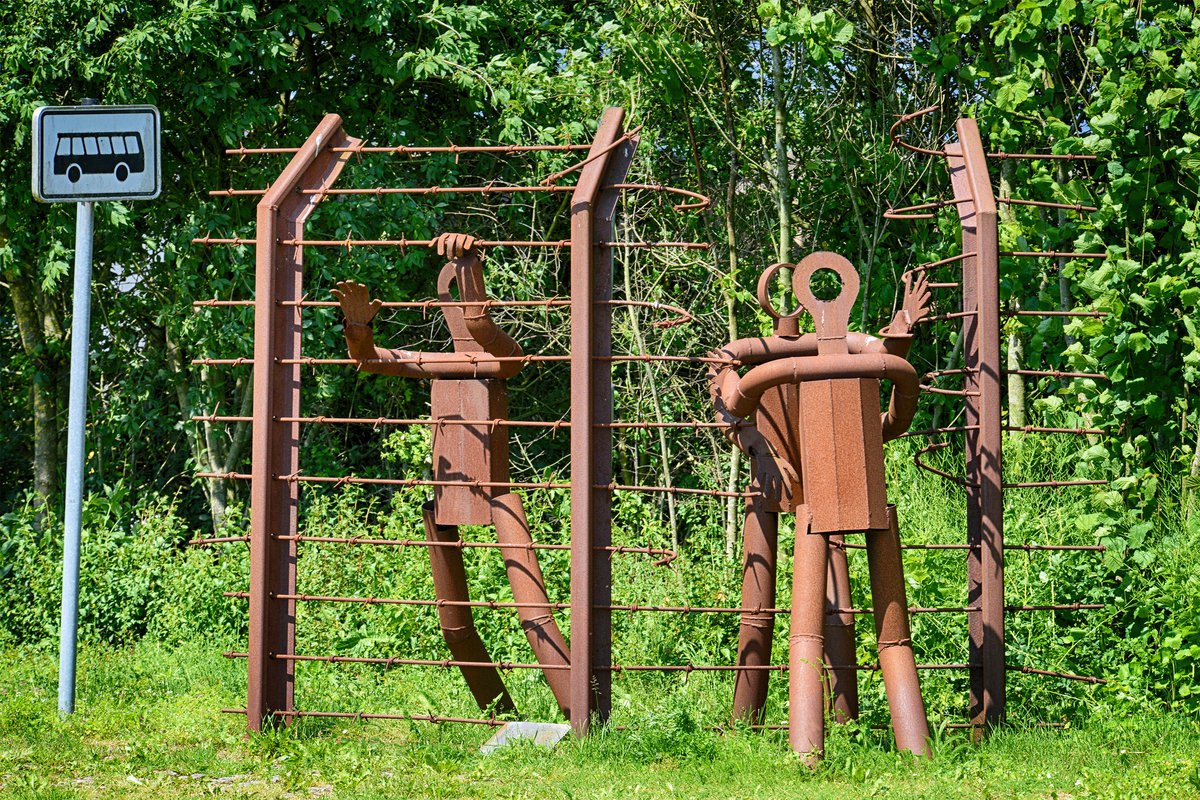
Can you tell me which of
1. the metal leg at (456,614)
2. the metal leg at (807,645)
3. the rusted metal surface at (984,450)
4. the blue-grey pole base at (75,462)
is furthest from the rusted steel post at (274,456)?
the rusted metal surface at (984,450)

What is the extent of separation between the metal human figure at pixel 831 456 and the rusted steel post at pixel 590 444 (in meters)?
0.52

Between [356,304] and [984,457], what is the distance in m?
2.62

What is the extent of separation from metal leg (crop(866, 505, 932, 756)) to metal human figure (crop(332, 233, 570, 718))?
4.38 ft

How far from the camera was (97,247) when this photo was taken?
10.2 m

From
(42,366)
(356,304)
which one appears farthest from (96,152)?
(42,366)

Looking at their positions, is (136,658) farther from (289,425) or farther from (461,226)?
(461,226)

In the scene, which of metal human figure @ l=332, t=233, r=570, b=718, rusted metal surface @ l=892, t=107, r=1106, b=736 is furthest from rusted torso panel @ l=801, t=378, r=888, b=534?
metal human figure @ l=332, t=233, r=570, b=718

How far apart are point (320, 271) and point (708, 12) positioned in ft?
12.1

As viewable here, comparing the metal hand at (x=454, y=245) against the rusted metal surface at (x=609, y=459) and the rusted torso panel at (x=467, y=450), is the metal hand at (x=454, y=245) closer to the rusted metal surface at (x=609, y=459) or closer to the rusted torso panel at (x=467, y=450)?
the rusted metal surface at (x=609, y=459)

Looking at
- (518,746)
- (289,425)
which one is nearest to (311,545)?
(289,425)

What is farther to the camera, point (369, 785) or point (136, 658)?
point (136, 658)

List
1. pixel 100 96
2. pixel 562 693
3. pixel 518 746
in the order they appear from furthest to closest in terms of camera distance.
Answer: pixel 100 96
pixel 562 693
pixel 518 746

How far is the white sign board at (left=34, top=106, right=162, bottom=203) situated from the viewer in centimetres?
536

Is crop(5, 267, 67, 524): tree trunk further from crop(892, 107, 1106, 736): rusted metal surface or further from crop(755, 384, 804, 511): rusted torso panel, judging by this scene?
crop(892, 107, 1106, 736): rusted metal surface
